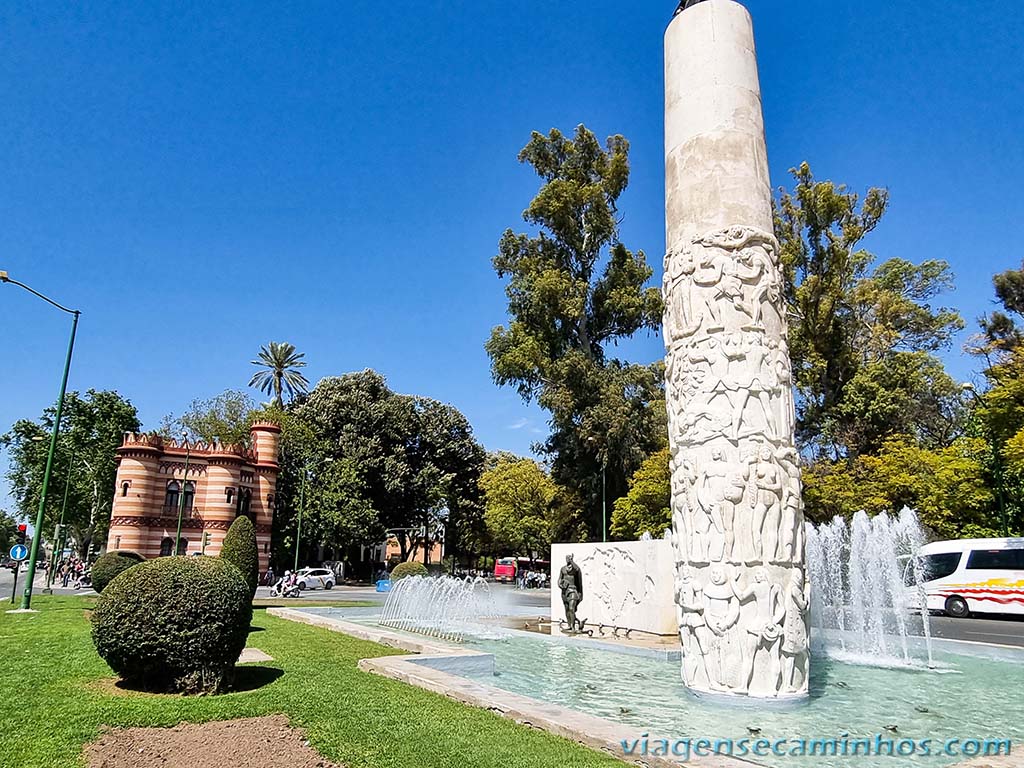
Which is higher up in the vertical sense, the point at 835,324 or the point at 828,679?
the point at 835,324

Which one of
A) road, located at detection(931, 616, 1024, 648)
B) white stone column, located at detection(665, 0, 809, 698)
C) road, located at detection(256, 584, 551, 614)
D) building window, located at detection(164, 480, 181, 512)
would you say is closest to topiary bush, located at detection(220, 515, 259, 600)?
road, located at detection(256, 584, 551, 614)

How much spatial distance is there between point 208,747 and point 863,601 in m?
14.4

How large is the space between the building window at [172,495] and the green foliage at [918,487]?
3355 cm

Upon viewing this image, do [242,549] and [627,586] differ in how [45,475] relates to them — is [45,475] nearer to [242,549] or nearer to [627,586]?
[242,549]

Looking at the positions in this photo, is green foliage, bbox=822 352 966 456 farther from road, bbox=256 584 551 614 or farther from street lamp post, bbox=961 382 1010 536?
road, bbox=256 584 551 614

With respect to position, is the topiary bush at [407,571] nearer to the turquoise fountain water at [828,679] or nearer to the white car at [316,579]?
the turquoise fountain water at [828,679]

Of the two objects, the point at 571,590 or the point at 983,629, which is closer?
the point at 571,590

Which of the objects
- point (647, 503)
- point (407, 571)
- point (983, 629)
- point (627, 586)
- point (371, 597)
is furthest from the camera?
point (647, 503)

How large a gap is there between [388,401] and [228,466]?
11272 mm

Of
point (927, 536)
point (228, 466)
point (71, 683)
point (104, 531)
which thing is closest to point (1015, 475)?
point (927, 536)

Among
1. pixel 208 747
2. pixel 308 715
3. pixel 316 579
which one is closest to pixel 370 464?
pixel 316 579

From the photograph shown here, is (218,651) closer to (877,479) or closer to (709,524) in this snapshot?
(709,524)

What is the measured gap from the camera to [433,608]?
60.2ft

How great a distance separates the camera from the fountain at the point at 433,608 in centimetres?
1672
